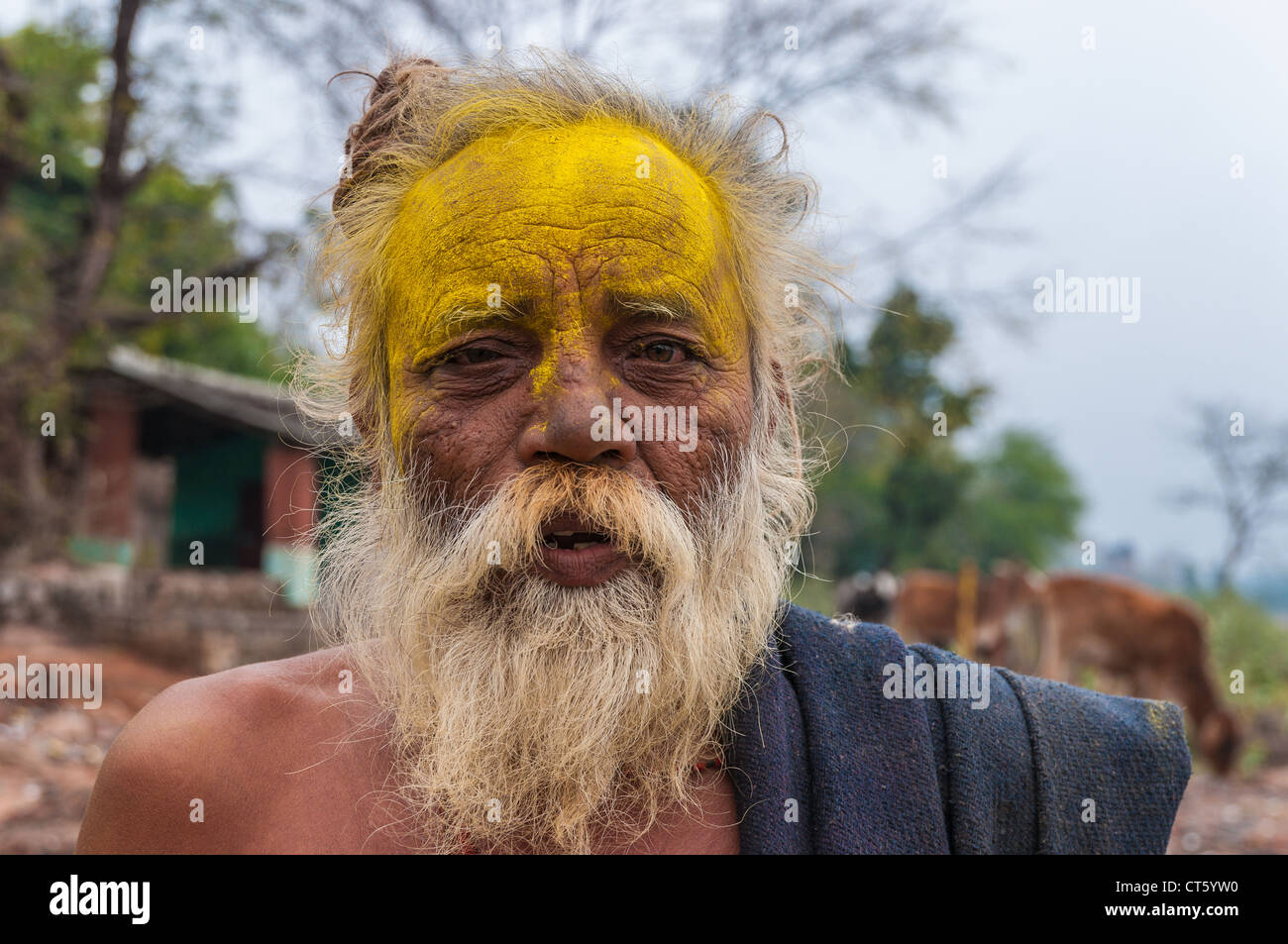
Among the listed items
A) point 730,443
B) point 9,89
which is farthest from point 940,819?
point 9,89

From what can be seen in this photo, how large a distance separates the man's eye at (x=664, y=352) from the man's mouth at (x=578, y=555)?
→ 0.37m

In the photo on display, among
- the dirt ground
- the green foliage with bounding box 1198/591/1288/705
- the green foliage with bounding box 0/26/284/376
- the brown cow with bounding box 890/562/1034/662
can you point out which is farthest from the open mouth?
the green foliage with bounding box 1198/591/1288/705

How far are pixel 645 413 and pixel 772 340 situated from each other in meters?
0.56

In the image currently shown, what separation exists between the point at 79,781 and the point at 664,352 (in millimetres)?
7361

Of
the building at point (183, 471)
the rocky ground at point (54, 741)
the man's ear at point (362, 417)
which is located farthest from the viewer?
the building at point (183, 471)

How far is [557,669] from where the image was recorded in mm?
1961

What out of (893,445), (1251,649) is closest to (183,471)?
(893,445)

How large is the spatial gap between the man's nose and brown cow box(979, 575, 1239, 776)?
10216 mm

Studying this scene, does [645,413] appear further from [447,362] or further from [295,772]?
[295,772]

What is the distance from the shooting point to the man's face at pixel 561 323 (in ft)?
6.47

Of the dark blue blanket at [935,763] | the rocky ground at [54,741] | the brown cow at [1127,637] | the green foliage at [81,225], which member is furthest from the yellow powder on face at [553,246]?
the brown cow at [1127,637]

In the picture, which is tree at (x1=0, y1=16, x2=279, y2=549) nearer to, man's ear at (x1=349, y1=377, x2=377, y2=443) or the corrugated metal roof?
the corrugated metal roof

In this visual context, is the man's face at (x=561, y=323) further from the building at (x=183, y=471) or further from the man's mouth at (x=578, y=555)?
the building at (x=183, y=471)

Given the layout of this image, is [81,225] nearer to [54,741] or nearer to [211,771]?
[54,741]
